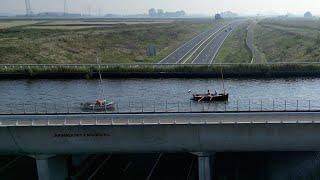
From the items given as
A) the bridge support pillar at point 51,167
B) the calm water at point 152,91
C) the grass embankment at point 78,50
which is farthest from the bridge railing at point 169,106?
the grass embankment at point 78,50

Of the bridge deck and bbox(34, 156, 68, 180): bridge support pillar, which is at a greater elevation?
the bridge deck

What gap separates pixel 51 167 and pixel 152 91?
33.8 meters

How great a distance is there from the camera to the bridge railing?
222 ft

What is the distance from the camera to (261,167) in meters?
53.6

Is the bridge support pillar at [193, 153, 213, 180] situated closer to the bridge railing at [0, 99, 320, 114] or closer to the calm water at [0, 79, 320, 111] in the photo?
the bridge railing at [0, 99, 320, 114]

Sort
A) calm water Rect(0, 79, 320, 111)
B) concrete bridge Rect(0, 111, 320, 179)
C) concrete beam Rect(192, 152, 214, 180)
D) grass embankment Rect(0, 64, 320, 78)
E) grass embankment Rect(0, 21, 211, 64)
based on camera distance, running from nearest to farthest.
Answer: concrete bridge Rect(0, 111, 320, 179)
concrete beam Rect(192, 152, 214, 180)
calm water Rect(0, 79, 320, 111)
grass embankment Rect(0, 64, 320, 78)
grass embankment Rect(0, 21, 211, 64)

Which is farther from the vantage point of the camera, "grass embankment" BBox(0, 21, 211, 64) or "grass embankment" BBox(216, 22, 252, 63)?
"grass embankment" BBox(0, 21, 211, 64)

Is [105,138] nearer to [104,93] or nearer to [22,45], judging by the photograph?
[104,93]

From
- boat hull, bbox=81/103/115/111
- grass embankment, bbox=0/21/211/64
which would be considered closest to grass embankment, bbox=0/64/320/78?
boat hull, bbox=81/103/115/111

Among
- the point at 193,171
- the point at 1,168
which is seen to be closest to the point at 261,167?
the point at 193,171

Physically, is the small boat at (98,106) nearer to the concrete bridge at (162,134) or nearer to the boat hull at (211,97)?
the boat hull at (211,97)

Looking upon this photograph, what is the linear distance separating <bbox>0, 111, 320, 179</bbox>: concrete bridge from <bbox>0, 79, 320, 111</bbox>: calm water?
21.8 m

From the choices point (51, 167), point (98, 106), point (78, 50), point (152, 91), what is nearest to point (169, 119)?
point (51, 167)

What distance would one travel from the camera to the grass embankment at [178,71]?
90.9 meters
